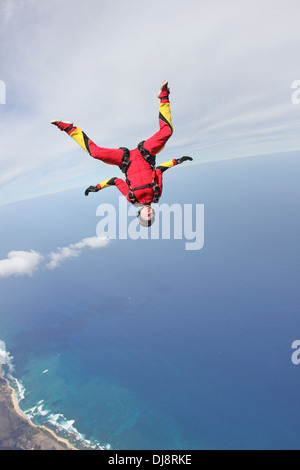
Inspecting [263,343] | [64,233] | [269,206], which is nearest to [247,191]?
[269,206]

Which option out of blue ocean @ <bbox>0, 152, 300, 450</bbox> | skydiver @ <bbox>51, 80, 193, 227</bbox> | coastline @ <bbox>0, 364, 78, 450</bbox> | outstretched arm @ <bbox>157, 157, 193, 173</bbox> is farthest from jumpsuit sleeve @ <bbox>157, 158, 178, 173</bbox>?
coastline @ <bbox>0, 364, 78, 450</bbox>

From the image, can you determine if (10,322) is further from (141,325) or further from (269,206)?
(269,206)

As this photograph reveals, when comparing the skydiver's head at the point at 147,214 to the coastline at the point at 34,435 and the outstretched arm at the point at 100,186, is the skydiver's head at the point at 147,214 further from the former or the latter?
the coastline at the point at 34,435

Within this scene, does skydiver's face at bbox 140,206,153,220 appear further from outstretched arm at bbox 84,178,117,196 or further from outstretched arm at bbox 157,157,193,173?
outstretched arm at bbox 84,178,117,196

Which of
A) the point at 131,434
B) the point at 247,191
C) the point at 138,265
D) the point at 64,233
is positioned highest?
the point at 247,191

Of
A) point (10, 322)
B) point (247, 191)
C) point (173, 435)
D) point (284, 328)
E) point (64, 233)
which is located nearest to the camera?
point (173, 435)
